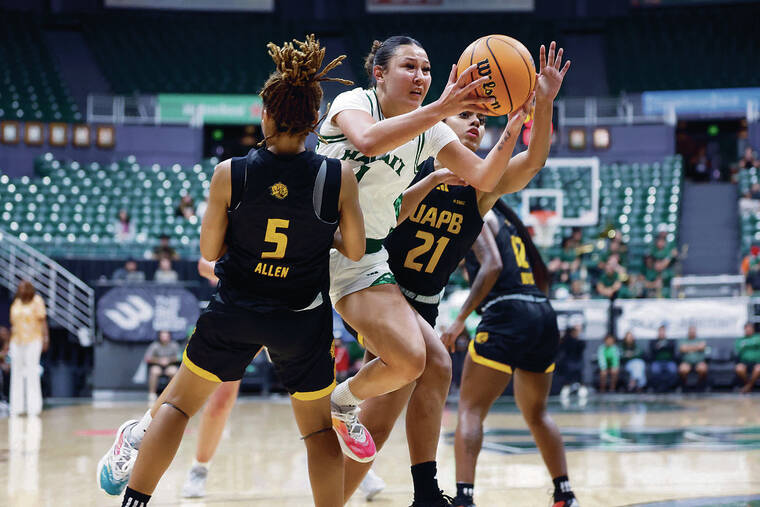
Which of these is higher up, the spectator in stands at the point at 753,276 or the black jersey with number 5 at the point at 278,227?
the black jersey with number 5 at the point at 278,227

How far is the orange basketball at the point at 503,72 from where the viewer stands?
11.7 ft

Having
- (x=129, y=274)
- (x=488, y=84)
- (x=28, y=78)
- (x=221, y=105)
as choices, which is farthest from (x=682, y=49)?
(x=488, y=84)

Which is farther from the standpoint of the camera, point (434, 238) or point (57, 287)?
point (57, 287)

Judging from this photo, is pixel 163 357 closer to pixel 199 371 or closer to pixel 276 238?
pixel 199 371

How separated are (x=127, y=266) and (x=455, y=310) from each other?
5.32 metres

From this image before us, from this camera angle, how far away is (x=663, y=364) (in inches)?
555

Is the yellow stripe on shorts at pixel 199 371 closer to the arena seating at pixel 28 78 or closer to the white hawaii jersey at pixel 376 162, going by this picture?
the white hawaii jersey at pixel 376 162

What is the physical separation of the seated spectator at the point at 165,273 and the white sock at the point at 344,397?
34.7 ft

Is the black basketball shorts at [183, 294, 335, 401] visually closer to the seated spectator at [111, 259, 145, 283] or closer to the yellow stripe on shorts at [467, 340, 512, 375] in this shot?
the yellow stripe on shorts at [467, 340, 512, 375]

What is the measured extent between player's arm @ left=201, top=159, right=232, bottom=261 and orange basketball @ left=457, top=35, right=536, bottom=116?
1.07 meters

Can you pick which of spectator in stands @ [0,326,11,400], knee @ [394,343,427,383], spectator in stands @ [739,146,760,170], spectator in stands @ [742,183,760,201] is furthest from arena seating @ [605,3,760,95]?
knee @ [394,343,427,383]

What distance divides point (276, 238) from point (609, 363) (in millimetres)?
11653

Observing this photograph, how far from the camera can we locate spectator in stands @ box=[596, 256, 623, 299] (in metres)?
14.6

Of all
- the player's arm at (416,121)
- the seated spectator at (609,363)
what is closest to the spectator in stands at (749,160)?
the seated spectator at (609,363)
